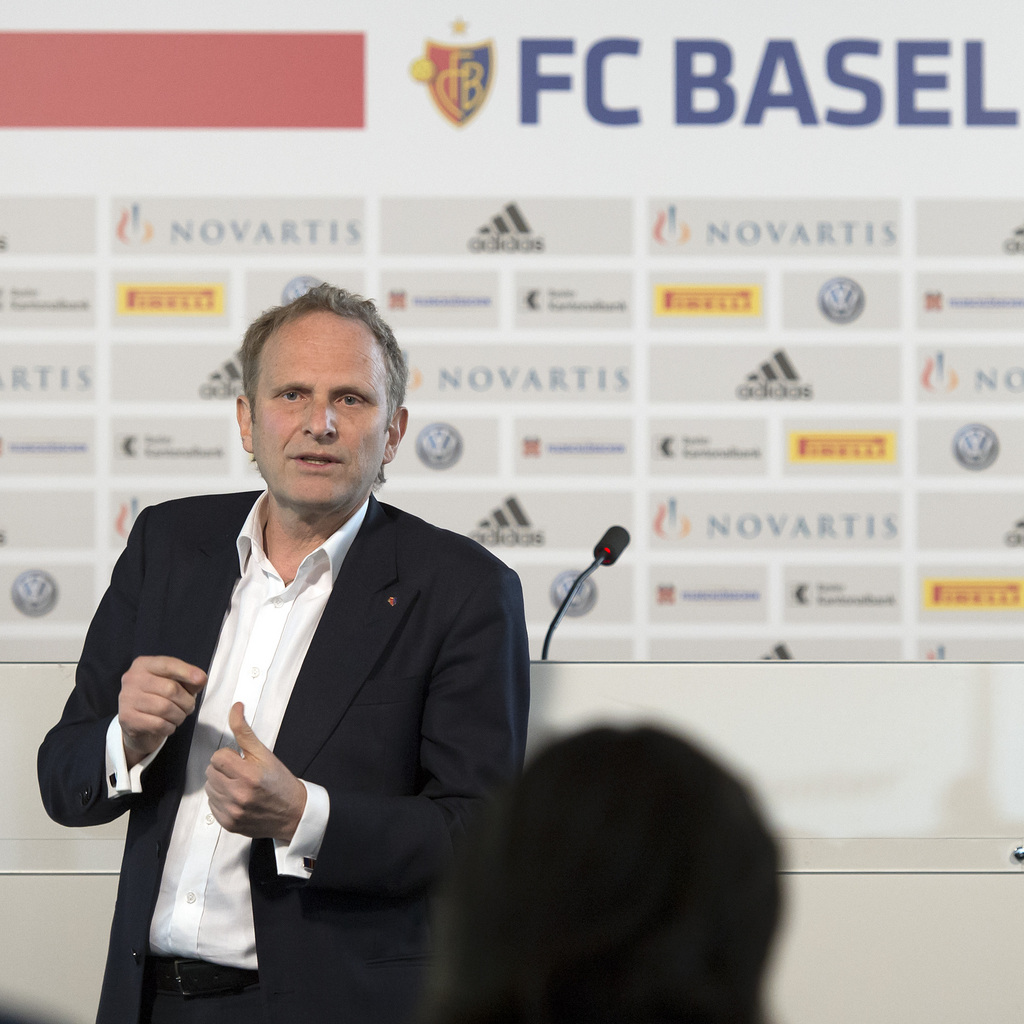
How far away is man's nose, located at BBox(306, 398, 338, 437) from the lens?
1601mm

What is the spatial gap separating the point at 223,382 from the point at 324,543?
2572mm

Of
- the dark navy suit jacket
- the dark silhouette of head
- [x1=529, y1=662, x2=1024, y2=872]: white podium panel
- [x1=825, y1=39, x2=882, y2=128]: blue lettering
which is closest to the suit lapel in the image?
the dark navy suit jacket

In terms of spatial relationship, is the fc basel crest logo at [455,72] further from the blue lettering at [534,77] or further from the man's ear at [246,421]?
the man's ear at [246,421]

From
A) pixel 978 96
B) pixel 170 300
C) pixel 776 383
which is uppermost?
pixel 978 96

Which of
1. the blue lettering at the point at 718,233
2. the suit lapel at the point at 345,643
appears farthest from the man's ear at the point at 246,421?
the blue lettering at the point at 718,233

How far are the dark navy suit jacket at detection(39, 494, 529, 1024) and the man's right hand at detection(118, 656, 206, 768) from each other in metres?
0.14

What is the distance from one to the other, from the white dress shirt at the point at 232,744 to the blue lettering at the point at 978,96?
3322 mm

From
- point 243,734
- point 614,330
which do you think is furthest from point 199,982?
point 614,330

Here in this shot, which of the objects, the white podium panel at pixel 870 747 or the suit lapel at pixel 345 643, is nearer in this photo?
the suit lapel at pixel 345 643

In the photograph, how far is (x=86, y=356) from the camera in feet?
13.1

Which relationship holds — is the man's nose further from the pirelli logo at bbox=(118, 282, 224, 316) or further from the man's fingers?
the pirelli logo at bbox=(118, 282, 224, 316)

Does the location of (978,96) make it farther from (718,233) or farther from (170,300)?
(170,300)

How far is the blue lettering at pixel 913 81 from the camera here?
12.7ft

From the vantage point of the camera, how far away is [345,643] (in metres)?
1.51
